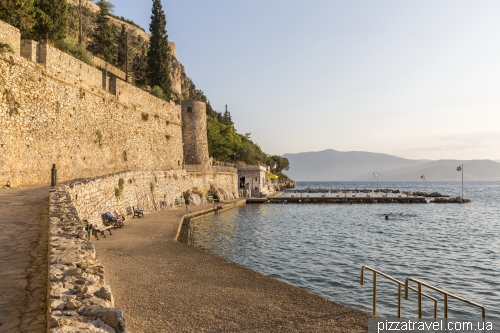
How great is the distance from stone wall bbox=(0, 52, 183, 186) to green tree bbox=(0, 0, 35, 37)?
5.55m

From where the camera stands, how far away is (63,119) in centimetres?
2288

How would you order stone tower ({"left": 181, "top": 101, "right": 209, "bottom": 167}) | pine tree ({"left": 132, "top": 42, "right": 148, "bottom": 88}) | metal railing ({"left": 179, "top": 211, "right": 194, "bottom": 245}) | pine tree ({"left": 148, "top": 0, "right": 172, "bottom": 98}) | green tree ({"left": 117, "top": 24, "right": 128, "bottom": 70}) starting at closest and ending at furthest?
1. metal railing ({"left": 179, "top": 211, "right": 194, "bottom": 245})
2. stone tower ({"left": 181, "top": 101, "right": 209, "bottom": 167})
3. pine tree ({"left": 148, "top": 0, "right": 172, "bottom": 98})
4. pine tree ({"left": 132, "top": 42, "right": 148, "bottom": 88})
5. green tree ({"left": 117, "top": 24, "right": 128, "bottom": 70})

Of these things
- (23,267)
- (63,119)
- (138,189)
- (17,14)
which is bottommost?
(23,267)

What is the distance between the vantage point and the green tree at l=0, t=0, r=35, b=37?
24.7 meters

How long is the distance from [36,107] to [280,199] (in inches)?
1643

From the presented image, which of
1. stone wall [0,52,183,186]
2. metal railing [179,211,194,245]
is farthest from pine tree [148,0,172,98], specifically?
metal railing [179,211,194,245]

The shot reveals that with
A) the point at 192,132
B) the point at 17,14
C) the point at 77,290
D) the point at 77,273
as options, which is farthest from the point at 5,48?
the point at 192,132

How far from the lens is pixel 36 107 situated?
65.6 feet

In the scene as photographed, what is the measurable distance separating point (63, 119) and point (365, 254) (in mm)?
20215

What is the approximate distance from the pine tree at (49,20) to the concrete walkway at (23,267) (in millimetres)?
24698

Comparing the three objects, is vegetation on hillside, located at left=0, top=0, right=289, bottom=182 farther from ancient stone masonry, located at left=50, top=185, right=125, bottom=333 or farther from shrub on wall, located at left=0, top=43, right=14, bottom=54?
ancient stone masonry, located at left=50, top=185, right=125, bottom=333

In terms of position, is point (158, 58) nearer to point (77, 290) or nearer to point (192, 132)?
point (192, 132)

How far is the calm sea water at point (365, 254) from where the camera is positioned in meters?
13.0

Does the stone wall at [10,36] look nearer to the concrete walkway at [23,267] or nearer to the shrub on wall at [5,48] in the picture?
the shrub on wall at [5,48]
